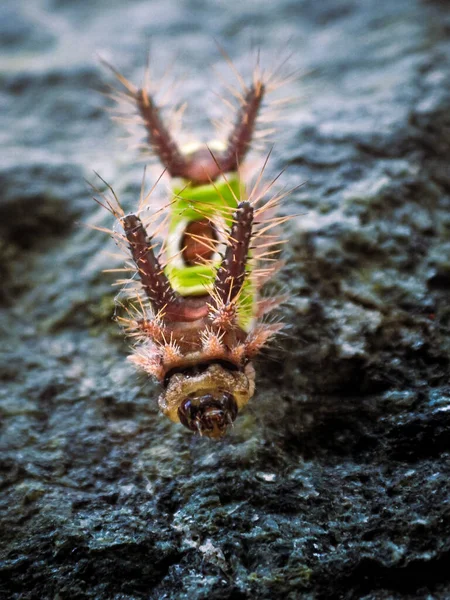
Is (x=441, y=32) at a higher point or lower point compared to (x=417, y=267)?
higher

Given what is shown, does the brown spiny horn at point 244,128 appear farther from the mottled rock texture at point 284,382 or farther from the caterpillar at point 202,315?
the caterpillar at point 202,315

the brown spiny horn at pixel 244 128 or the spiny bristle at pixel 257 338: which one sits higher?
the brown spiny horn at pixel 244 128

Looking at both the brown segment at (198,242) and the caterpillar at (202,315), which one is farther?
the brown segment at (198,242)

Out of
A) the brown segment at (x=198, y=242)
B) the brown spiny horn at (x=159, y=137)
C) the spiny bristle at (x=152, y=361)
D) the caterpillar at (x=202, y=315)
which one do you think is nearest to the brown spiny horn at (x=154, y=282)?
the caterpillar at (x=202, y=315)

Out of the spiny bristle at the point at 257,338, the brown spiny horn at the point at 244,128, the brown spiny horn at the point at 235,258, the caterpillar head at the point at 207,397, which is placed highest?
the brown spiny horn at the point at 244,128

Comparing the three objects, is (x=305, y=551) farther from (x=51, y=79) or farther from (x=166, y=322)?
(x=51, y=79)

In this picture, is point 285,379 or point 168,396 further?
point 285,379

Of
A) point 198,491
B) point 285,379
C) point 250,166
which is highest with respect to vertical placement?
point 250,166

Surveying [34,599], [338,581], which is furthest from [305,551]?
[34,599]

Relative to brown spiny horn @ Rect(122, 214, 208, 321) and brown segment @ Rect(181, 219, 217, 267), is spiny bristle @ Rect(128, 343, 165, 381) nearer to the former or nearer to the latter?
brown spiny horn @ Rect(122, 214, 208, 321)
